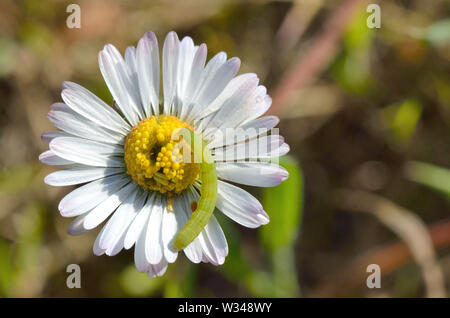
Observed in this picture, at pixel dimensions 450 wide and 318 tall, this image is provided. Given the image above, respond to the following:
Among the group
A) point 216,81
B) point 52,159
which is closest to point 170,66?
point 216,81

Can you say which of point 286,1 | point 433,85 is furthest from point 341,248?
point 286,1

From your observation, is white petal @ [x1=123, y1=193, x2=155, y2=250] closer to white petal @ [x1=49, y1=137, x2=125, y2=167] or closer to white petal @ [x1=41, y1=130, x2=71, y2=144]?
white petal @ [x1=49, y1=137, x2=125, y2=167]

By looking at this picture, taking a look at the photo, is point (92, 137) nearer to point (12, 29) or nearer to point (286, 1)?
point (12, 29)

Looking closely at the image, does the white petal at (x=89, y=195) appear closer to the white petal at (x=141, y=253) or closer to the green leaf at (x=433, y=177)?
the white petal at (x=141, y=253)

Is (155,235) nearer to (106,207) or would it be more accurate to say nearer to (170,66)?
(106,207)

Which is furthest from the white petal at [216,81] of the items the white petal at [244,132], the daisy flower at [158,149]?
the white petal at [244,132]
